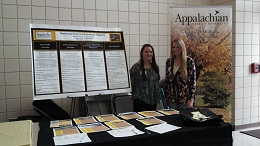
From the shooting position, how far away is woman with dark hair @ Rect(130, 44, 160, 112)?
2721mm

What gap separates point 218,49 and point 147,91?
1083mm

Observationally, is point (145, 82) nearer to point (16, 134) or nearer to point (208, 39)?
point (208, 39)

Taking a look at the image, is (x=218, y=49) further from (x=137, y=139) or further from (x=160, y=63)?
(x=137, y=139)

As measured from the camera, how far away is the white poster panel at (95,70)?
252 centimetres

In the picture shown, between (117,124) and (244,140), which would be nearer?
(117,124)

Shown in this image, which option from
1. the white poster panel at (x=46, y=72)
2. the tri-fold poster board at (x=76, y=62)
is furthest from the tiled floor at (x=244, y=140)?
the white poster panel at (x=46, y=72)

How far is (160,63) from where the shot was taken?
11.8 feet

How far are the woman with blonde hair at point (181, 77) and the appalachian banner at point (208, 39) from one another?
6.0 inches

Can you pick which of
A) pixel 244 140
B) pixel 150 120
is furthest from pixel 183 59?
pixel 244 140

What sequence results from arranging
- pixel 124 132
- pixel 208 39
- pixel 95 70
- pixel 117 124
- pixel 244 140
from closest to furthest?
pixel 124 132 < pixel 117 124 < pixel 95 70 < pixel 208 39 < pixel 244 140

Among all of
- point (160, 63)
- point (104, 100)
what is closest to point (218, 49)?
point (160, 63)

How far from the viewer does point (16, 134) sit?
1.46 m

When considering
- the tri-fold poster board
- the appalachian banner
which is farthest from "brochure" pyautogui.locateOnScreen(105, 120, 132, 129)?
the appalachian banner

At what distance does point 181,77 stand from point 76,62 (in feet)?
4.11
